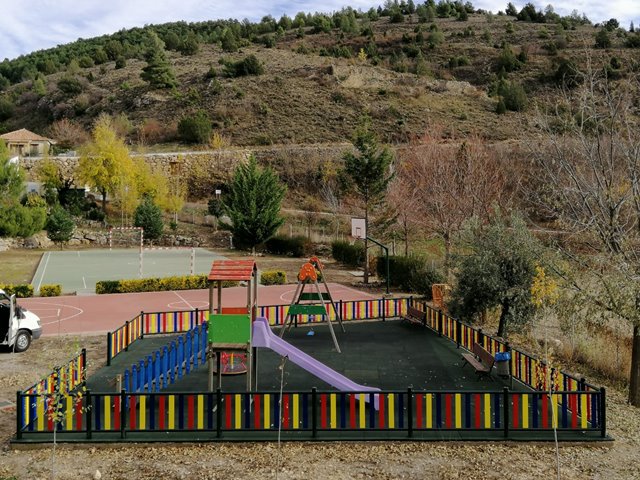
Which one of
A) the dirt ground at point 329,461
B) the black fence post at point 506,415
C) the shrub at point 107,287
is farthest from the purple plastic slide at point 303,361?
the shrub at point 107,287

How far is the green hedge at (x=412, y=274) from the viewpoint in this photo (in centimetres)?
2292

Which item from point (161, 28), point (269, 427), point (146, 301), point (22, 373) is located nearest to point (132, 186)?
point (146, 301)

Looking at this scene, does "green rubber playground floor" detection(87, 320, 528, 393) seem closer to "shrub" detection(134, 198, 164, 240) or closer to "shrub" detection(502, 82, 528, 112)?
"shrub" detection(134, 198, 164, 240)

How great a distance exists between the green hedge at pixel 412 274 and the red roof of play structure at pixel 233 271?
1296cm

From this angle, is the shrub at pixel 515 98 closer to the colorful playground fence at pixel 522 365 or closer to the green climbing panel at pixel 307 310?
the colorful playground fence at pixel 522 365

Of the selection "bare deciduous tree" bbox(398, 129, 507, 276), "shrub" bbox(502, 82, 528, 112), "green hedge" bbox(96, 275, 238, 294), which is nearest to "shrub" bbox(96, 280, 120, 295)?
"green hedge" bbox(96, 275, 238, 294)

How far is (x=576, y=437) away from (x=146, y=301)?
17144 mm

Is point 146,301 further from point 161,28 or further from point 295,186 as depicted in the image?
point 161,28

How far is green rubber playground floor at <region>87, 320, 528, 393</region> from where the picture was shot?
11.3 meters

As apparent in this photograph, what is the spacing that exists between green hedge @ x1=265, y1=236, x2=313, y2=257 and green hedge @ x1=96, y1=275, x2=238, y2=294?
40.0 ft

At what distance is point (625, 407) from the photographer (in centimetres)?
1041

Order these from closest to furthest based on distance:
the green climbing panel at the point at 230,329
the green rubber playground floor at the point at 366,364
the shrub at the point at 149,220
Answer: the green climbing panel at the point at 230,329 → the green rubber playground floor at the point at 366,364 → the shrub at the point at 149,220

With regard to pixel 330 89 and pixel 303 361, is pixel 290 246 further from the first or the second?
pixel 330 89

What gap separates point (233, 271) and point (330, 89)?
66910 mm
